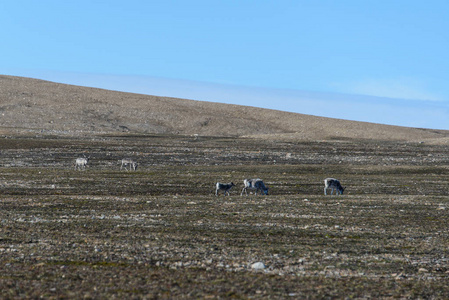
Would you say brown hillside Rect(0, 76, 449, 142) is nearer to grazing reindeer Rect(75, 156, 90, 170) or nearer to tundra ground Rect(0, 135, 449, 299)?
grazing reindeer Rect(75, 156, 90, 170)

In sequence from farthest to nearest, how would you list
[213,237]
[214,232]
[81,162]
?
1. [81,162]
2. [214,232]
3. [213,237]

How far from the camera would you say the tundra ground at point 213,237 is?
1143cm

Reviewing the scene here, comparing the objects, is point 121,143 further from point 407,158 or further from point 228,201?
point 228,201

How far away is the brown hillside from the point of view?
10631cm

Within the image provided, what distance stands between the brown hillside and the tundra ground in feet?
215

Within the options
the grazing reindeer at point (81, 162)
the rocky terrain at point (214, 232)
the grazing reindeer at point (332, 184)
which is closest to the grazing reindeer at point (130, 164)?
the rocky terrain at point (214, 232)

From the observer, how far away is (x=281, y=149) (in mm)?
69625

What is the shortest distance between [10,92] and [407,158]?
285ft

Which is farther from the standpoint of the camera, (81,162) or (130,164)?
(130,164)

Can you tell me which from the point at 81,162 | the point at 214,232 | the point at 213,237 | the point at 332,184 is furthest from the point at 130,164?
the point at 213,237

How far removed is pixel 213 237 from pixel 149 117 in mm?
102473

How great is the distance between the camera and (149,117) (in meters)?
118

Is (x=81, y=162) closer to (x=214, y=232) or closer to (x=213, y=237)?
(x=214, y=232)

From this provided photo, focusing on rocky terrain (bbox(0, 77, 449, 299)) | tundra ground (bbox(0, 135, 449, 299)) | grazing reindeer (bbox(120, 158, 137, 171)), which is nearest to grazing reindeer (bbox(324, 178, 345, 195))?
tundra ground (bbox(0, 135, 449, 299))
